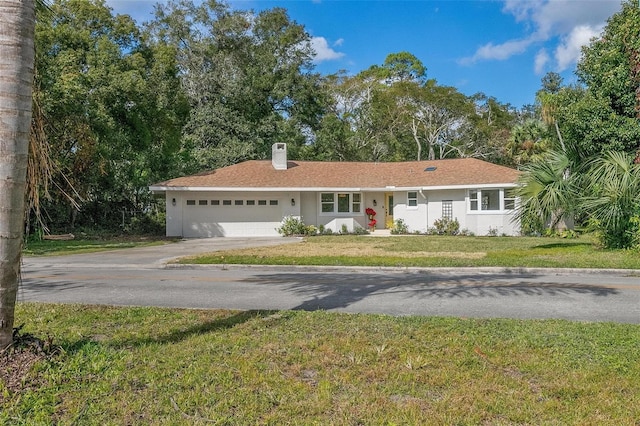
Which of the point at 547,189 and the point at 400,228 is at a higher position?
the point at 547,189

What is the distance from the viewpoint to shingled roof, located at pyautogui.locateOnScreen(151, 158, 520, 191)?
76.3ft

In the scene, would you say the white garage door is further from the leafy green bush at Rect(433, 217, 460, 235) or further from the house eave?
the leafy green bush at Rect(433, 217, 460, 235)

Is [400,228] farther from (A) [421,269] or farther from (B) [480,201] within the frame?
(A) [421,269]

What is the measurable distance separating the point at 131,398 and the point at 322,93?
34.7 m

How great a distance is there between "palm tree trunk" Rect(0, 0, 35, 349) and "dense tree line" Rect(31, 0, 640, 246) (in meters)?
0.62

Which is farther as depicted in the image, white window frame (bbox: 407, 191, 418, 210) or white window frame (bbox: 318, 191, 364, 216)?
white window frame (bbox: 318, 191, 364, 216)

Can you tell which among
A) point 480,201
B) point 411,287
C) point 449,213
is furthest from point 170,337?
point 449,213

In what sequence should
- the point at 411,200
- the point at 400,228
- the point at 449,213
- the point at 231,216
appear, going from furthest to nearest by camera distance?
the point at 411,200 < the point at 400,228 < the point at 231,216 < the point at 449,213

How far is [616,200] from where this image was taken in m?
13.6

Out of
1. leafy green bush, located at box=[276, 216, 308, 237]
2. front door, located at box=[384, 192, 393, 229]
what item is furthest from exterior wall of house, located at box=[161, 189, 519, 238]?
front door, located at box=[384, 192, 393, 229]

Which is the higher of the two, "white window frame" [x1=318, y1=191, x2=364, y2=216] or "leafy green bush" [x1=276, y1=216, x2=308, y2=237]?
"white window frame" [x1=318, y1=191, x2=364, y2=216]

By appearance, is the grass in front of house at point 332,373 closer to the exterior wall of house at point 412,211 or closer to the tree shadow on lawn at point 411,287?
the tree shadow on lawn at point 411,287

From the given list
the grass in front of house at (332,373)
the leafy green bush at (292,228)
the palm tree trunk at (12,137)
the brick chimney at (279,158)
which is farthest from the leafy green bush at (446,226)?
the palm tree trunk at (12,137)

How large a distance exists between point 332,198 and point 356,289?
56.2ft
